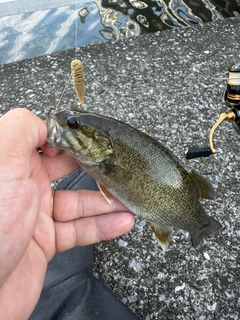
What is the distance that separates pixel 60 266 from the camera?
1.97 metres

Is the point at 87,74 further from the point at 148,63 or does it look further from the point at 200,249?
the point at 200,249

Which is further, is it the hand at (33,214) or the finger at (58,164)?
the finger at (58,164)

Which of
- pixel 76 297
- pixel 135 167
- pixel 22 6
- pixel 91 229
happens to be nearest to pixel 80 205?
pixel 91 229

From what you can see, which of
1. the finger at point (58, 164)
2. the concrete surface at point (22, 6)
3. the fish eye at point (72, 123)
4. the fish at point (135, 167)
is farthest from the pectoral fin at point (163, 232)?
the concrete surface at point (22, 6)

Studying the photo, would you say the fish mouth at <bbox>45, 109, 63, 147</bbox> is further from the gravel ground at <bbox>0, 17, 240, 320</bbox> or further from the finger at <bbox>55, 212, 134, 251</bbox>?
the gravel ground at <bbox>0, 17, 240, 320</bbox>

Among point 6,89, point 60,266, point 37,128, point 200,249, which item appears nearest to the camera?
point 37,128

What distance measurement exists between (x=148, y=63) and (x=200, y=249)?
1.90 m

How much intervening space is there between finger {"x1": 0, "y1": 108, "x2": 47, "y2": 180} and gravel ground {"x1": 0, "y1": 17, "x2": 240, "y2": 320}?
2.90 feet

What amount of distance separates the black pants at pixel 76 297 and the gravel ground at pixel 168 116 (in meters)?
0.16

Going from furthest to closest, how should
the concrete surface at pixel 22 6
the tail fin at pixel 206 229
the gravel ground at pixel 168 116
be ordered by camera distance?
1. the concrete surface at pixel 22 6
2. the gravel ground at pixel 168 116
3. the tail fin at pixel 206 229

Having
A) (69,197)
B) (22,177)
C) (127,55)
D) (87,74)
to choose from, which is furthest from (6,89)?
(22,177)

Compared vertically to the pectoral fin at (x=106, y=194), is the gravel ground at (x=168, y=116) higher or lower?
lower

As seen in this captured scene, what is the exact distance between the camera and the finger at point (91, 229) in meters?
1.70

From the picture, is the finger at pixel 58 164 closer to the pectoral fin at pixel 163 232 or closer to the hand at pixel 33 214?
the hand at pixel 33 214
